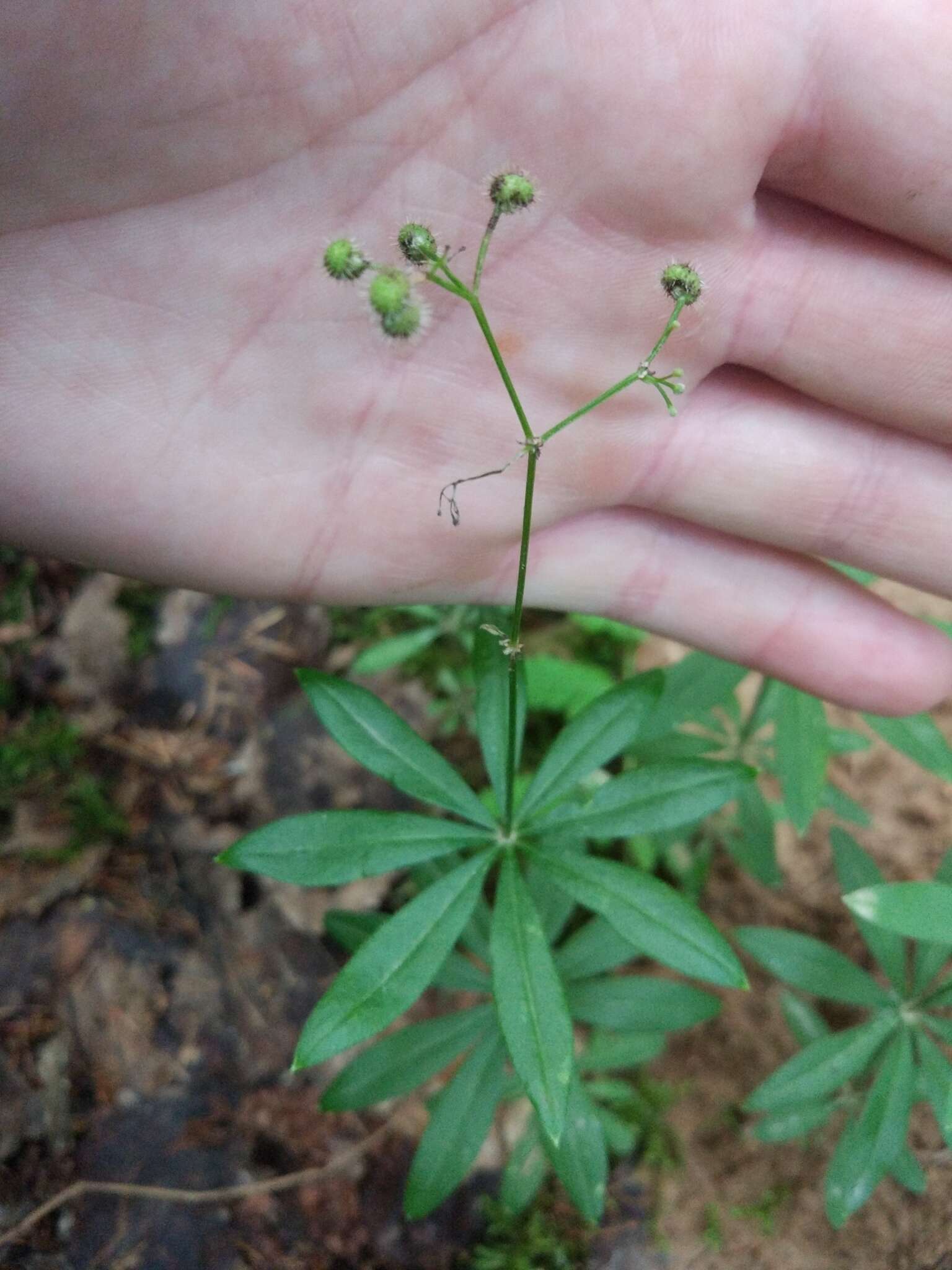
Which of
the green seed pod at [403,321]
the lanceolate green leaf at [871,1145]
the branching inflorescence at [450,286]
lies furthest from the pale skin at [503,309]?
the lanceolate green leaf at [871,1145]

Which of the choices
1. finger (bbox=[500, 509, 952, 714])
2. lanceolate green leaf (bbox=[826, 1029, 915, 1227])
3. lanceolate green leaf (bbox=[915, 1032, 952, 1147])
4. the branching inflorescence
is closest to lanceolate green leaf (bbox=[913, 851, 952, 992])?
lanceolate green leaf (bbox=[915, 1032, 952, 1147])

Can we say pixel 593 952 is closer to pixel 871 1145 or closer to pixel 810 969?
pixel 810 969

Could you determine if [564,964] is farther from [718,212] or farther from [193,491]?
[718,212]

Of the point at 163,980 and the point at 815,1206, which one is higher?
the point at 815,1206

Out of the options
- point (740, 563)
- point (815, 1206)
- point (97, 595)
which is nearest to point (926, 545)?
point (740, 563)

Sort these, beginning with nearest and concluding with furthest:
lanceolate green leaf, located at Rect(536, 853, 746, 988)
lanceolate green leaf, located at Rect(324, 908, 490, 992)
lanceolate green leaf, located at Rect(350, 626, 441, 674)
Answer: lanceolate green leaf, located at Rect(536, 853, 746, 988)
lanceolate green leaf, located at Rect(324, 908, 490, 992)
lanceolate green leaf, located at Rect(350, 626, 441, 674)

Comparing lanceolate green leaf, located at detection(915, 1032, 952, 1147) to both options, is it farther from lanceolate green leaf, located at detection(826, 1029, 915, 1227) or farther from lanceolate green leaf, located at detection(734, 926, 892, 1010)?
lanceolate green leaf, located at detection(734, 926, 892, 1010)
